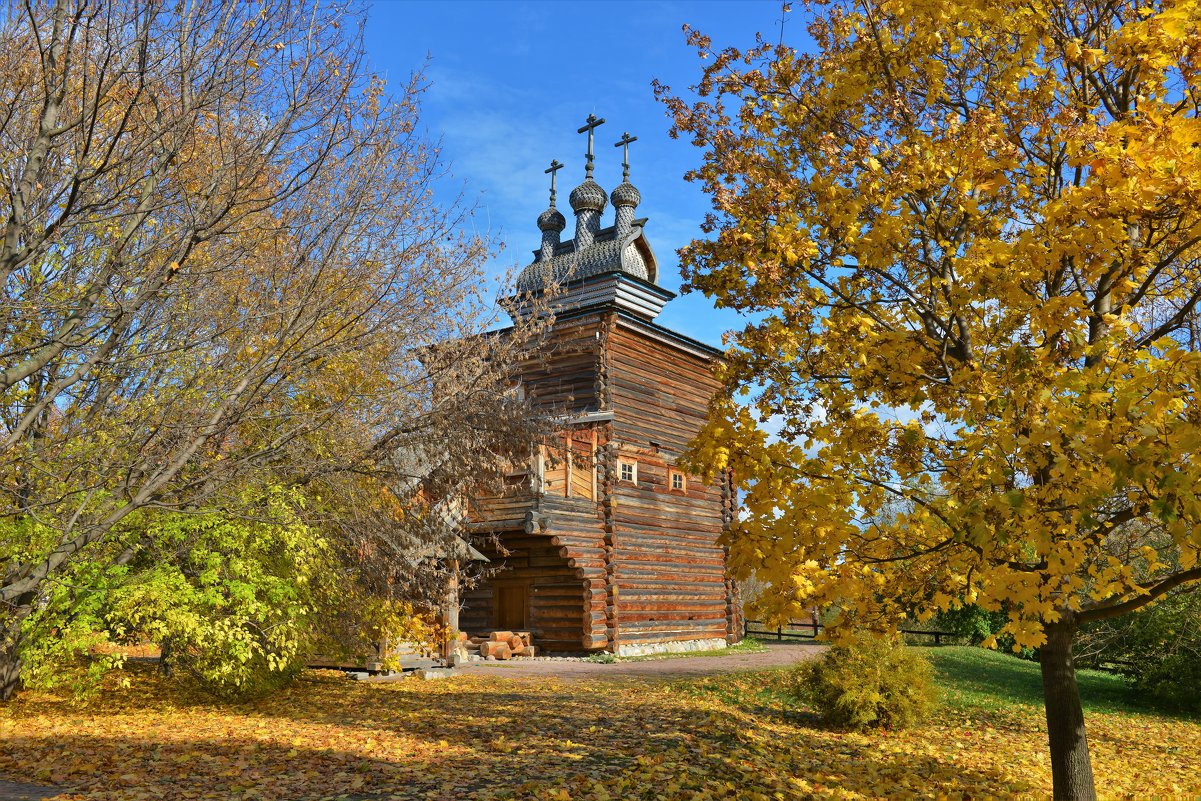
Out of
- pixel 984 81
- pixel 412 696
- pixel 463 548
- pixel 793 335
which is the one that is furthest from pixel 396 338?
pixel 984 81

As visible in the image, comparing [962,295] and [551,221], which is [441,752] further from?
[551,221]

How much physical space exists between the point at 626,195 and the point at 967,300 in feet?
83.8

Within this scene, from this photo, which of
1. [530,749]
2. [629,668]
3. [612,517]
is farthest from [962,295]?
[612,517]

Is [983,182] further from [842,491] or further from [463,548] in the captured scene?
[463,548]

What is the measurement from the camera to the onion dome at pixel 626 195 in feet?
98.5

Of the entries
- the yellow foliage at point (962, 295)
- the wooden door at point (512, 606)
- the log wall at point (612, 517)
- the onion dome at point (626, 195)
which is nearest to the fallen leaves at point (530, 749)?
the yellow foliage at point (962, 295)

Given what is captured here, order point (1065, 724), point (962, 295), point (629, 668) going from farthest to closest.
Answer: point (629, 668), point (1065, 724), point (962, 295)

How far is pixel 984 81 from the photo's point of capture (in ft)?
23.3

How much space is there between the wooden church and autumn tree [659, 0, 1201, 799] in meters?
12.0

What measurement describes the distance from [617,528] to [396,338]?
35.4 feet

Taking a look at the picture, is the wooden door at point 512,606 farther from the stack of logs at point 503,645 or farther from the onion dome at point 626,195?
the onion dome at point 626,195

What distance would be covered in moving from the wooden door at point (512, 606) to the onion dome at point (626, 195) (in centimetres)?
1481

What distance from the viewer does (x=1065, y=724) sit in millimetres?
7082

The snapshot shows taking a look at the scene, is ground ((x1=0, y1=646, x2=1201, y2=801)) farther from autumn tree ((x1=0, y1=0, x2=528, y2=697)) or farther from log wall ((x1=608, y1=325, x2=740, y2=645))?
log wall ((x1=608, y1=325, x2=740, y2=645))
